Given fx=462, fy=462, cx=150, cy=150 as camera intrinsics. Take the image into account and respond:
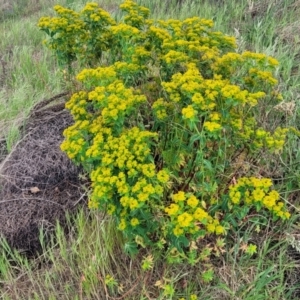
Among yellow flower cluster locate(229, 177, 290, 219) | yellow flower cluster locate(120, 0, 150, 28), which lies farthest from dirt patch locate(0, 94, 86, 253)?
yellow flower cluster locate(229, 177, 290, 219)

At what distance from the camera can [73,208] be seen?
264 cm

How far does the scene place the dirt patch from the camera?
103 inches

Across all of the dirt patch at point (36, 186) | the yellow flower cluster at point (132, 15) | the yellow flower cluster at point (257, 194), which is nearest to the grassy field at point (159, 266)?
the dirt patch at point (36, 186)

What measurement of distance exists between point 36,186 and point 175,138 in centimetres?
108

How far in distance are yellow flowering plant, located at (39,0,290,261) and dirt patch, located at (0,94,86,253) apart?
59cm

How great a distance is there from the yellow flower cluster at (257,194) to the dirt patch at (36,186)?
989 millimetres

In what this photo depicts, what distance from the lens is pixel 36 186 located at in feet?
9.16

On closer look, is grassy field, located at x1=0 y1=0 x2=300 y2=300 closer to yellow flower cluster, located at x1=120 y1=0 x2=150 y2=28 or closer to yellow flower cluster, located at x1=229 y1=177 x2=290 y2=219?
yellow flower cluster, located at x1=229 y1=177 x2=290 y2=219

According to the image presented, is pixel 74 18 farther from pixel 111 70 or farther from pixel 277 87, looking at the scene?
pixel 277 87

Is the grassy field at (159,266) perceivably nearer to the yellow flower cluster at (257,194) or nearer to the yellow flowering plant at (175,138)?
the yellow flowering plant at (175,138)

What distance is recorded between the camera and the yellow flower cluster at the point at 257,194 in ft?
6.30

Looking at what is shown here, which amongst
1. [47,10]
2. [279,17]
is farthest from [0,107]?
[47,10]

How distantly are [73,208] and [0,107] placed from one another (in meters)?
1.38

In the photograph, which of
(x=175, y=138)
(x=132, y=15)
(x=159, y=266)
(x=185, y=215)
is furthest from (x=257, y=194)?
(x=132, y=15)
